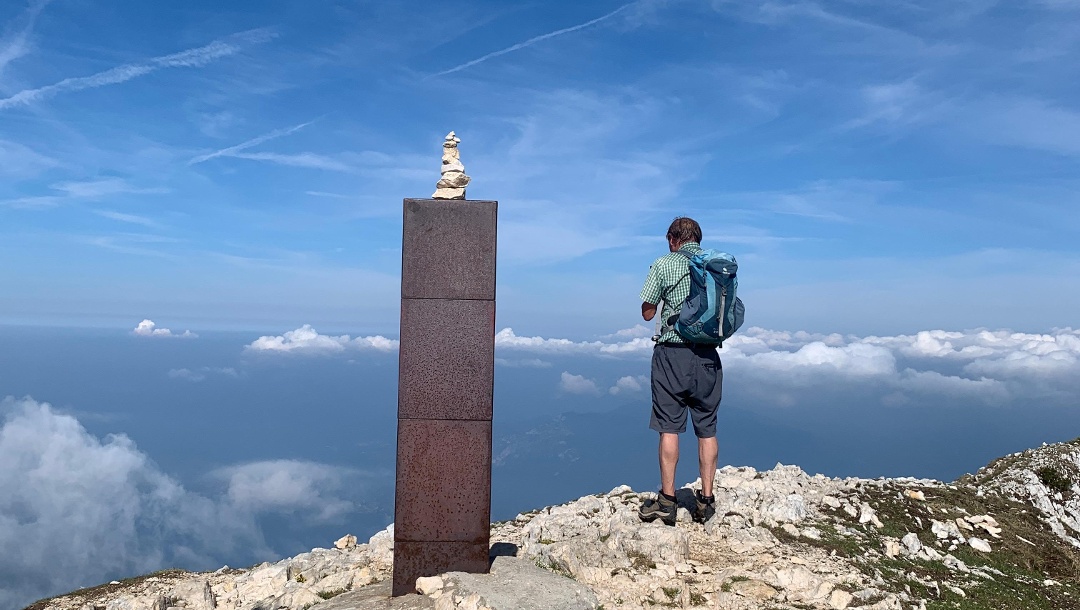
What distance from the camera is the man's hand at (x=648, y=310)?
25.5 feet

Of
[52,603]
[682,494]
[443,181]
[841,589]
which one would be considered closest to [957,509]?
Answer: [682,494]

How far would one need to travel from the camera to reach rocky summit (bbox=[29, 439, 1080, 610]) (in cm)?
677

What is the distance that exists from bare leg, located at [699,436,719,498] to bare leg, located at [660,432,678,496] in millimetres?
81

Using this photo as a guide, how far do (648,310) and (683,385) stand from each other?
0.97 m

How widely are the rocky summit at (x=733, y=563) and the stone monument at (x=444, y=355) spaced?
1005 millimetres

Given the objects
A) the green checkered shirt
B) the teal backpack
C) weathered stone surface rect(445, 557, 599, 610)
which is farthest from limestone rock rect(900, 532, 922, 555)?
weathered stone surface rect(445, 557, 599, 610)

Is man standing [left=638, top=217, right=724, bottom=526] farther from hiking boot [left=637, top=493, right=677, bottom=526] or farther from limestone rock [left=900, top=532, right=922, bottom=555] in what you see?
limestone rock [left=900, top=532, right=922, bottom=555]

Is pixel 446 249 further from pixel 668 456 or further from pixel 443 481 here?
pixel 668 456

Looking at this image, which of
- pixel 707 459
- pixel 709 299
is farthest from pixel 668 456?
pixel 709 299

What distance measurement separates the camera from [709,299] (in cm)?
745

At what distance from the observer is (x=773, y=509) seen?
31.4 ft

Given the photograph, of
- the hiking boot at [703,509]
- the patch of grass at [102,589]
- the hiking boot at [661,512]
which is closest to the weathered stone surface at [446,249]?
the hiking boot at [661,512]

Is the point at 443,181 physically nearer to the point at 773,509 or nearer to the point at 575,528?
the point at 575,528

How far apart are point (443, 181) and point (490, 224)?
2.32 ft
